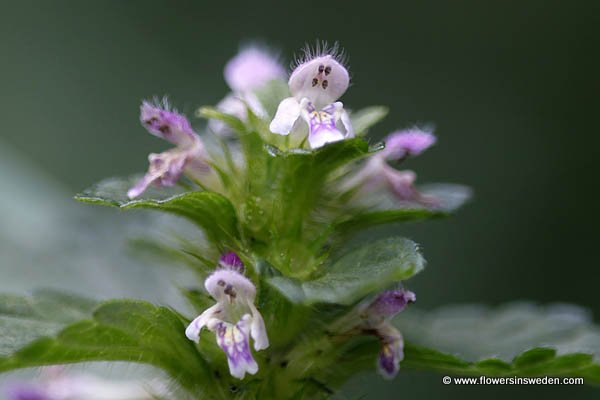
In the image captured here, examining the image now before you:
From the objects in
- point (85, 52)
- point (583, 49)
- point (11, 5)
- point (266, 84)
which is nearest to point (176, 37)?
point (85, 52)

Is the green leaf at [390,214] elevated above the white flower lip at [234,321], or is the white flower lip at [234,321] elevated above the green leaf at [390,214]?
the green leaf at [390,214]

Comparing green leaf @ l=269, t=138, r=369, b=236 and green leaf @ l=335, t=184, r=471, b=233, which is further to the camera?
green leaf @ l=335, t=184, r=471, b=233

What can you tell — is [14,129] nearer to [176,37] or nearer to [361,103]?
[176,37]

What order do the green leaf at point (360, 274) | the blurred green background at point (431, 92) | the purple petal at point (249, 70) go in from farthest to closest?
the blurred green background at point (431, 92), the purple petal at point (249, 70), the green leaf at point (360, 274)

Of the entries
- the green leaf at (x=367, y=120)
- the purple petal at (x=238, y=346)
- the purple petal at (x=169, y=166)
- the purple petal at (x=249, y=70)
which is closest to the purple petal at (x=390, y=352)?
the purple petal at (x=238, y=346)

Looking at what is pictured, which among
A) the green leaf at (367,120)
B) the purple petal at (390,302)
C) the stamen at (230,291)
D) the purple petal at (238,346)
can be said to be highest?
the green leaf at (367,120)

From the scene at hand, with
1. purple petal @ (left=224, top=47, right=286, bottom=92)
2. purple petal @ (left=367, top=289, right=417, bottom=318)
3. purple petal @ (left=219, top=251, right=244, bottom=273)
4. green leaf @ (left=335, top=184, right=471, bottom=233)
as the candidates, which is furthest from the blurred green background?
purple petal @ (left=219, top=251, right=244, bottom=273)

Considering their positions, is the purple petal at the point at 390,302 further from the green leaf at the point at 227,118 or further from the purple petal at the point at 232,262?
the green leaf at the point at 227,118

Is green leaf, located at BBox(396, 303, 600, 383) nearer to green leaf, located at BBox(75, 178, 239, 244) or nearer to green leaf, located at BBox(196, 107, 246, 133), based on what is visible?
green leaf, located at BBox(75, 178, 239, 244)

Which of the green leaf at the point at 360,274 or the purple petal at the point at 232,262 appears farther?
the purple petal at the point at 232,262
